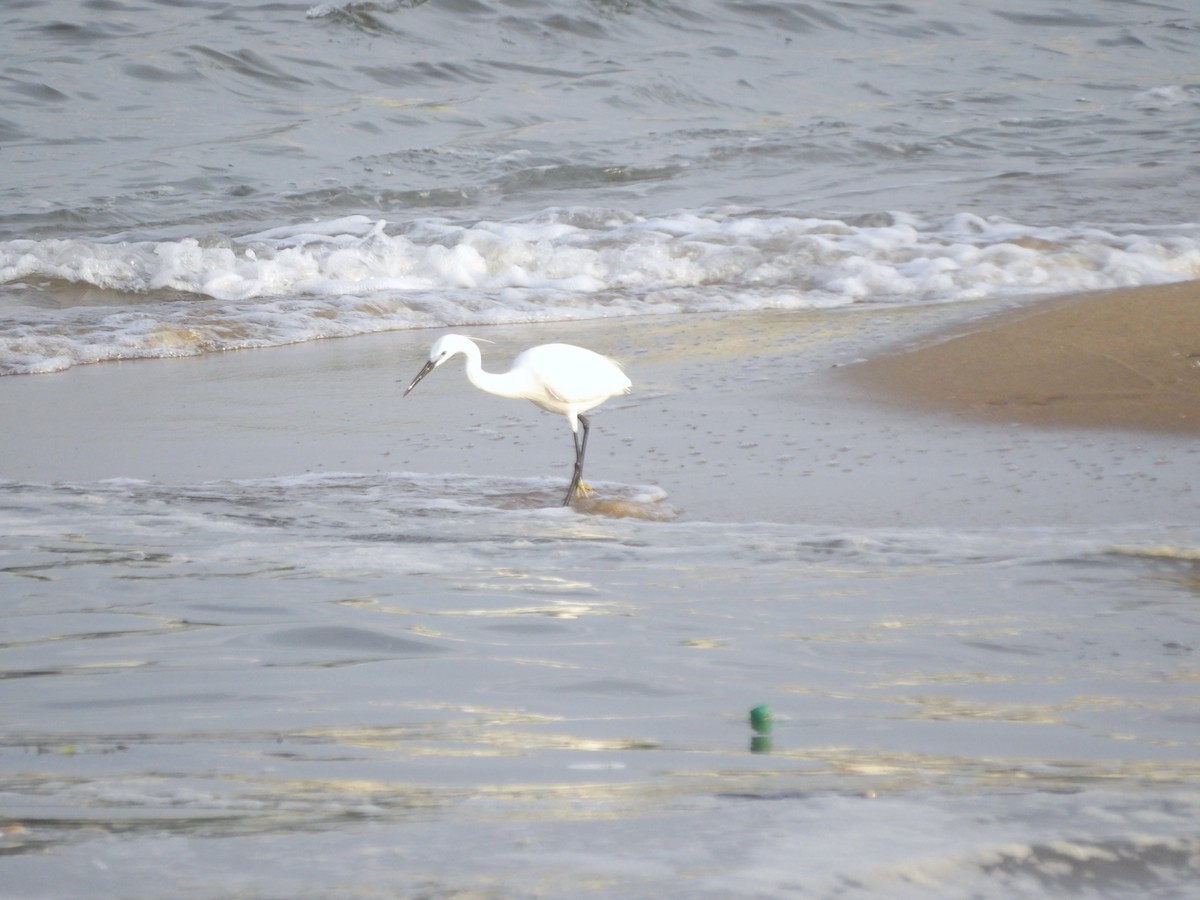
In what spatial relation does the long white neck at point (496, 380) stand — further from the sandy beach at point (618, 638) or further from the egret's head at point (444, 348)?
the sandy beach at point (618, 638)

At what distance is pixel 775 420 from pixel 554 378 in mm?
1020

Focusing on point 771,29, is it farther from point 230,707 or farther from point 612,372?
point 230,707

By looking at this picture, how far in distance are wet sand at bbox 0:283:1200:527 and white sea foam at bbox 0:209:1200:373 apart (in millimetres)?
798

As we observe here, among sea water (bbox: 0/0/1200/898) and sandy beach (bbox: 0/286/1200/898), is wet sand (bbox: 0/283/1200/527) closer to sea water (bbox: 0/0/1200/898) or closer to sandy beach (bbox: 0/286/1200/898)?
sandy beach (bbox: 0/286/1200/898)

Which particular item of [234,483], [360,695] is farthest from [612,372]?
[360,695]

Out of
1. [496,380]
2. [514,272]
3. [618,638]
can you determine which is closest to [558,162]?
[514,272]

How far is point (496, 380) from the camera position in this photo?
5.36 m

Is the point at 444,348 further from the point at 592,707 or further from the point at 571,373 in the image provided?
the point at 592,707

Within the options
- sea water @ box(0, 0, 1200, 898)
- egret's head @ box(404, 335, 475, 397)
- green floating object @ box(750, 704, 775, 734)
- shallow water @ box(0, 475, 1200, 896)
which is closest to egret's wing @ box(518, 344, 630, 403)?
egret's head @ box(404, 335, 475, 397)

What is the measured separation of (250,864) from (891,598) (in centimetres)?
193

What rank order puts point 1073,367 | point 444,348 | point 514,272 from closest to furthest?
point 444,348, point 1073,367, point 514,272

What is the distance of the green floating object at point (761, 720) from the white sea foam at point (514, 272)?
5.95 m

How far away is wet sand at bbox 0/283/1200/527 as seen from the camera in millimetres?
4719

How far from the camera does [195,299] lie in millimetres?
9445
